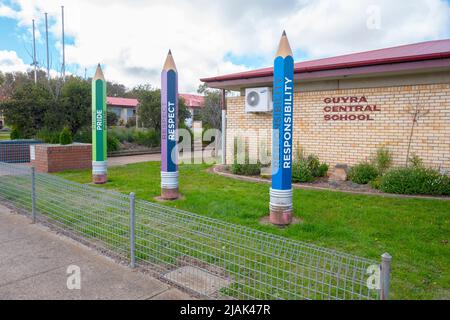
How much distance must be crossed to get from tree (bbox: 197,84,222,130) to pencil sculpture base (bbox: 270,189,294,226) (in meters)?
17.0

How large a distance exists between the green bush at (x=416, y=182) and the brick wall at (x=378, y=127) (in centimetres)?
95

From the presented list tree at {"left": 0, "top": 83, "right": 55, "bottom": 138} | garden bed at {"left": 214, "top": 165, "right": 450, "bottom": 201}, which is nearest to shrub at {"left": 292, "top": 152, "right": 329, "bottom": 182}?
garden bed at {"left": 214, "top": 165, "right": 450, "bottom": 201}

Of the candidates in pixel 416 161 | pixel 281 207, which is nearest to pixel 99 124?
pixel 281 207

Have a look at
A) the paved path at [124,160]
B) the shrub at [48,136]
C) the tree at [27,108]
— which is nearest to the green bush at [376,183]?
the paved path at [124,160]

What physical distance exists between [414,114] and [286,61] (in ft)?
15.0

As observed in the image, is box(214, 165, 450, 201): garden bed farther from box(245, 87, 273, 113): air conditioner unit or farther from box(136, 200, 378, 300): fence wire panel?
box(136, 200, 378, 300): fence wire panel

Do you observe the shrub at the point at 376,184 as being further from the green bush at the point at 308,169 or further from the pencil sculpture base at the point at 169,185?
the pencil sculpture base at the point at 169,185

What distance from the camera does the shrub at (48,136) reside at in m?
14.0

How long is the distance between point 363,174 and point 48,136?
1211 centimetres

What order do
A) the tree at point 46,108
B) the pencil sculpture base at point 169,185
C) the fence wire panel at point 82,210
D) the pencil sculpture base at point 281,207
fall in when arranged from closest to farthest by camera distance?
the fence wire panel at point 82,210 < the pencil sculpture base at point 281,207 < the pencil sculpture base at point 169,185 < the tree at point 46,108

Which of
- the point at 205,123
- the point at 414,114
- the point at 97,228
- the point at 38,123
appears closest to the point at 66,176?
the point at 97,228

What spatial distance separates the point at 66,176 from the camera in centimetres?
1017

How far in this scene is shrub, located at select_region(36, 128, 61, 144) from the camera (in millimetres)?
13998
